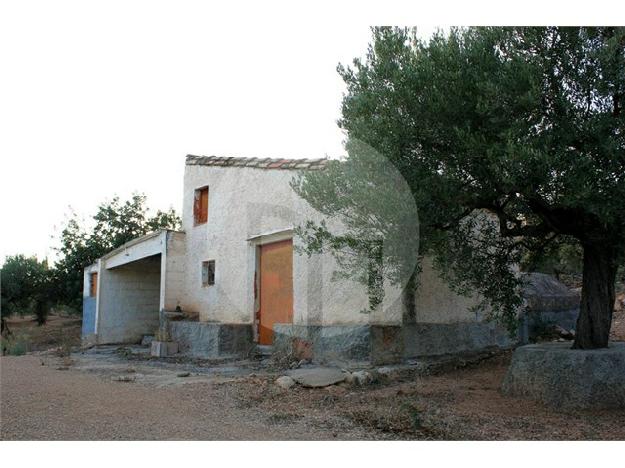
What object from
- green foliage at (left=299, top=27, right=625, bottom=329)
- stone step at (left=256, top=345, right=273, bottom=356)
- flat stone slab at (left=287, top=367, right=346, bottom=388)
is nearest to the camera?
green foliage at (left=299, top=27, right=625, bottom=329)

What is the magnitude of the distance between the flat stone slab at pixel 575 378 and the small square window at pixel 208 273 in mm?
7623

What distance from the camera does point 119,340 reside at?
14953 mm

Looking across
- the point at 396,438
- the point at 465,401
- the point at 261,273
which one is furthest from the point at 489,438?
the point at 261,273

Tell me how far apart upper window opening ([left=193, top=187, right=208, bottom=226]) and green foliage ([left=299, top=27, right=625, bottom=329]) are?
252 inches

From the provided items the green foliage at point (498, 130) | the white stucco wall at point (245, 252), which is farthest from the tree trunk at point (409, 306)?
the green foliage at point (498, 130)

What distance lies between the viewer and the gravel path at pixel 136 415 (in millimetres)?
4617

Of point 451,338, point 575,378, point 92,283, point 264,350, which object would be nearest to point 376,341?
point 451,338

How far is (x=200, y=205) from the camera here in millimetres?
12938

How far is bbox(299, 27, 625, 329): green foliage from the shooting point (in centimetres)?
518

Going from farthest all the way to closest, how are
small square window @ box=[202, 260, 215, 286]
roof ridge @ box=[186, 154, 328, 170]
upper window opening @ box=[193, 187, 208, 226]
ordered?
upper window opening @ box=[193, 187, 208, 226] → small square window @ box=[202, 260, 215, 286] → roof ridge @ box=[186, 154, 328, 170]

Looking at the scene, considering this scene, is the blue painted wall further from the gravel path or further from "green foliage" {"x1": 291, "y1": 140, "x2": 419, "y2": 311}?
"green foliage" {"x1": 291, "y1": 140, "x2": 419, "y2": 311}

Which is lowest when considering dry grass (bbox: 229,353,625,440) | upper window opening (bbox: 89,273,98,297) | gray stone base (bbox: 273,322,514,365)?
dry grass (bbox: 229,353,625,440)

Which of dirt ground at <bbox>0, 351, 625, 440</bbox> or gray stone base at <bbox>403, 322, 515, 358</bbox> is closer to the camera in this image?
dirt ground at <bbox>0, 351, 625, 440</bbox>

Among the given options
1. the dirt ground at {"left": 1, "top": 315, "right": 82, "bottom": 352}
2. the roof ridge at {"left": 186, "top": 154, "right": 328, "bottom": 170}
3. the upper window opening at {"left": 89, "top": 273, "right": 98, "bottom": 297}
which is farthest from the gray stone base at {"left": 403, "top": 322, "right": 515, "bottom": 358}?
the dirt ground at {"left": 1, "top": 315, "right": 82, "bottom": 352}
